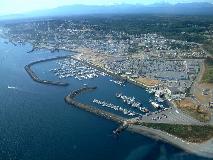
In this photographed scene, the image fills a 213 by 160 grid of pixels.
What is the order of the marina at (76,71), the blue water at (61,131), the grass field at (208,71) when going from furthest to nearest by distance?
the marina at (76,71)
the grass field at (208,71)
the blue water at (61,131)

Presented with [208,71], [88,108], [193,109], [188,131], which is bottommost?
[208,71]

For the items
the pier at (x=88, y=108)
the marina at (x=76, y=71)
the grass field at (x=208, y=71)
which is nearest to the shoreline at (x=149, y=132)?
the pier at (x=88, y=108)

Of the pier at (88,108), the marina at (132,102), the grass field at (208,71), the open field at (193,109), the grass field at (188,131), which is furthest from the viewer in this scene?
the grass field at (208,71)

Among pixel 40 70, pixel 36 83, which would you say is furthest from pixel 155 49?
pixel 36 83

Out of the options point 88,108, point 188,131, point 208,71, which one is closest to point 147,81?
point 208,71

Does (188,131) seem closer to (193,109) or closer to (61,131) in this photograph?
(193,109)

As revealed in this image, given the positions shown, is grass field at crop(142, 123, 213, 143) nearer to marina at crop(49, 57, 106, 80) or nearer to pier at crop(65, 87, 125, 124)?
pier at crop(65, 87, 125, 124)

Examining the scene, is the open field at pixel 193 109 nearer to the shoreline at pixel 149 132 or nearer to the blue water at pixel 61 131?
the blue water at pixel 61 131

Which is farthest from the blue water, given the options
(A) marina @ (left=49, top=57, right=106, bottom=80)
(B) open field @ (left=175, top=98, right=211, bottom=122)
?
(B) open field @ (left=175, top=98, right=211, bottom=122)
